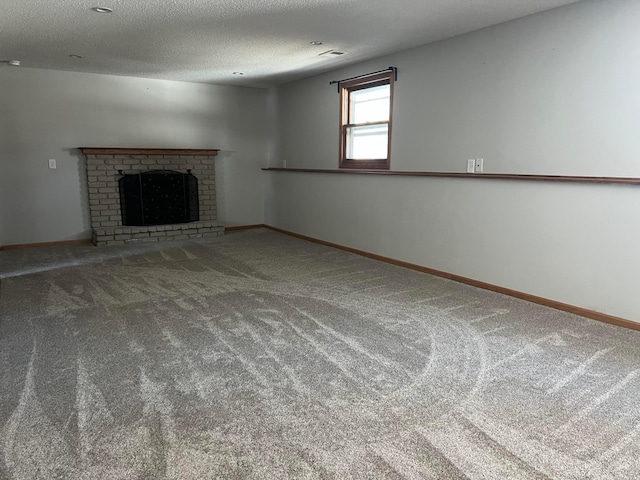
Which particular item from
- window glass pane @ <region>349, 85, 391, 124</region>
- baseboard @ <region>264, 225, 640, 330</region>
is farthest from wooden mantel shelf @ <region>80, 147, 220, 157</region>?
baseboard @ <region>264, 225, 640, 330</region>

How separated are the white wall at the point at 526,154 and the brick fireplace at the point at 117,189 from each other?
2.65 metres

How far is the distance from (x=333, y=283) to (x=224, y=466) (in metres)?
2.52

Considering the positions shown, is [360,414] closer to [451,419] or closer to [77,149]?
[451,419]

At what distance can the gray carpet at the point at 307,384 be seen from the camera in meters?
1.67

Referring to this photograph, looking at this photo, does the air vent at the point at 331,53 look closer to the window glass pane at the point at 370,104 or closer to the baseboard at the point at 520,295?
the window glass pane at the point at 370,104

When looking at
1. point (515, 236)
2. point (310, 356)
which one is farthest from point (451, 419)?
point (515, 236)

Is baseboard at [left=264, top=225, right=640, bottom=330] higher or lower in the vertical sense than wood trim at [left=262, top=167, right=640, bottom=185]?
lower

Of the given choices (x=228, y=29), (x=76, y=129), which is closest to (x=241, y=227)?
(x=76, y=129)

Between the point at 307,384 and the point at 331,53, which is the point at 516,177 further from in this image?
the point at 307,384

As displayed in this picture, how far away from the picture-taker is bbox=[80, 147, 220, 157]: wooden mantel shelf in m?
5.70

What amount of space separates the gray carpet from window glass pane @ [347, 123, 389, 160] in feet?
5.96

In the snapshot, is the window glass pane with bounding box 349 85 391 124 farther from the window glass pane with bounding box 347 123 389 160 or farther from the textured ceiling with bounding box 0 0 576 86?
the textured ceiling with bounding box 0 0 576 86

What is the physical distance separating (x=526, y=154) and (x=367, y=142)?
206cm

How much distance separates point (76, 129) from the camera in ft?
18.7
